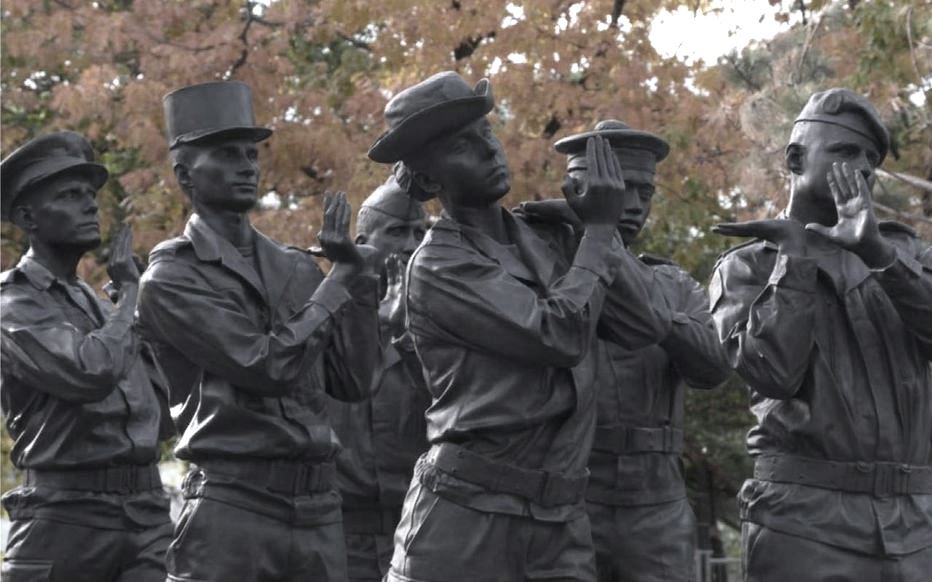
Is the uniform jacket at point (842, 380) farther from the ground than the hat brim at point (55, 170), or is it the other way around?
the hat brim at point (55, 170)

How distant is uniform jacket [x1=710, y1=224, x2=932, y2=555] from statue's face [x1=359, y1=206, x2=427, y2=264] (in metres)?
3.49

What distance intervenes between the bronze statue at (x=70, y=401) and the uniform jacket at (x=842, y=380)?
3.43m

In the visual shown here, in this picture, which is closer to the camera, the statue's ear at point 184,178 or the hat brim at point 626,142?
the statue's ear at point 184,178

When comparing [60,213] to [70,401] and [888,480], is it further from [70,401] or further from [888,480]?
[888,480]

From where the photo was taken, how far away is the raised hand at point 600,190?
8.20 meters

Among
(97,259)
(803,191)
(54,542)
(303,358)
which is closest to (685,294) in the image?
(803,191)

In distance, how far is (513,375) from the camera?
823cm

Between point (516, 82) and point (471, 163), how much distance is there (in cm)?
954

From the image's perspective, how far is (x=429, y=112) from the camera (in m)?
8.36

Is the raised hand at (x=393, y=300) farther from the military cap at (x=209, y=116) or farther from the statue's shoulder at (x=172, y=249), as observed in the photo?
the statue's shoulder at (x=172, y=249)

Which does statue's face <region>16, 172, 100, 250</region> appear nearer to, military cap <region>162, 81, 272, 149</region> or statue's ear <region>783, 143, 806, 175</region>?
military cap <region>162, 81, 272, 149</region>

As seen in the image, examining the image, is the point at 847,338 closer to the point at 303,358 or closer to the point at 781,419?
the point at 781,419

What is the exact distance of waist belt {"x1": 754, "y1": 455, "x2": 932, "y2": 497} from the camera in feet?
29.8

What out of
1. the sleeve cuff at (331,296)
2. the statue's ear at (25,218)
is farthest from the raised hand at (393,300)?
the sleeve cuff at (331,296)
